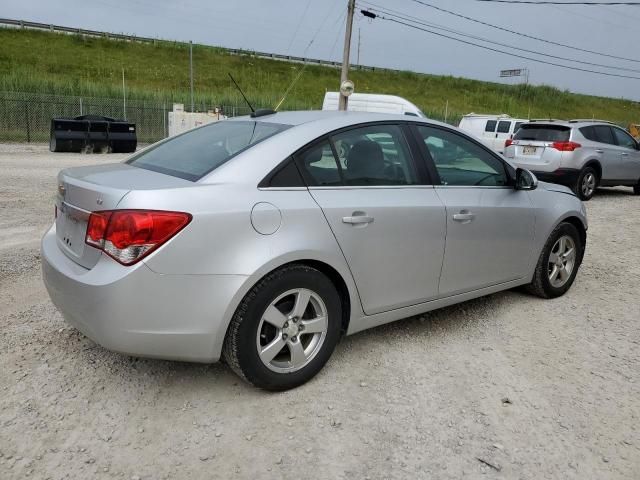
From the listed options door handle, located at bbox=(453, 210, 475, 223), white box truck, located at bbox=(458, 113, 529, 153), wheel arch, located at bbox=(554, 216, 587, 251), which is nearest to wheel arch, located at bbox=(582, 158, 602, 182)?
wheel arch, located at bbox=(554, 216, 587, 251)

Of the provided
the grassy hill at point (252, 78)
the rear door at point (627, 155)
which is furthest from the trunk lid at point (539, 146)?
the grassy hill at point (252, 78)

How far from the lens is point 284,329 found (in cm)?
298

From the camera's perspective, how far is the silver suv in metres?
→ 11.0

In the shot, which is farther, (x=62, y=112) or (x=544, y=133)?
(x=62, y=112)

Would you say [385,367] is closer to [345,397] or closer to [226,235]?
[345,397]

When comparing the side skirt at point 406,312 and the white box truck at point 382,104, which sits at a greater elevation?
the white box truck at point 382,104

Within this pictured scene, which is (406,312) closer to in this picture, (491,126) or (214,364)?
(214,364)

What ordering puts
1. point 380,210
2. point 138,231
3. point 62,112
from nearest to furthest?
point 138,231 < point 380,210 < point 62,112

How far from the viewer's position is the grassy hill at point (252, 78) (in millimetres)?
42500

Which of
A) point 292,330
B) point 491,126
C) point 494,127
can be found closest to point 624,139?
point 494,127

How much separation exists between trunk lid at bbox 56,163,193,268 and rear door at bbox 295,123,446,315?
2.70 feet

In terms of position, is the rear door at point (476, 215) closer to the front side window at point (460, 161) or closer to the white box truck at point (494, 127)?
the front side window at point (460, 161)

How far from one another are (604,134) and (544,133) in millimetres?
1489

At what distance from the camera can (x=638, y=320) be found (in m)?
4.43
